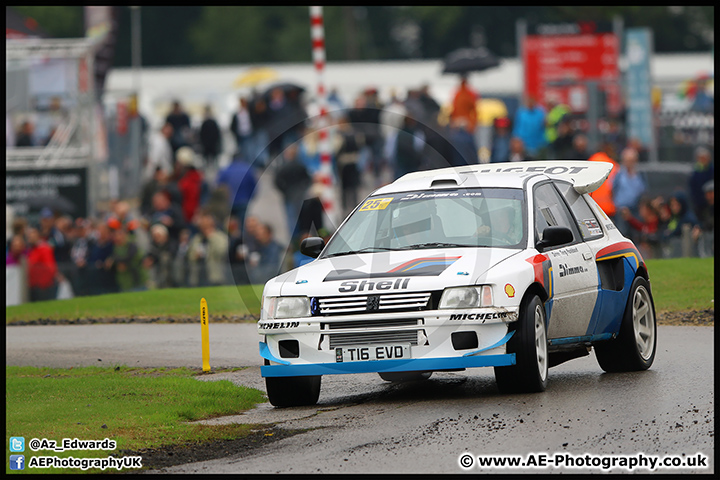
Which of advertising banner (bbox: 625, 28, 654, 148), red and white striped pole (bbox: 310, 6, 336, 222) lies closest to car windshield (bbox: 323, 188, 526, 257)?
red and white striped pole (bbox: 310, 6, 336, 222)

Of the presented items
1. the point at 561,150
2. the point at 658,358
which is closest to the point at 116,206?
the point at 561,150

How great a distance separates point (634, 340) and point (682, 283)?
6416 millimetres

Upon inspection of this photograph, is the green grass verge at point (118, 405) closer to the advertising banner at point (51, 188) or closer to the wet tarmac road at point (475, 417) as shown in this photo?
the wet tarmac road at point (475, 417)

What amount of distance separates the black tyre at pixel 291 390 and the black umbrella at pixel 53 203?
1509cm

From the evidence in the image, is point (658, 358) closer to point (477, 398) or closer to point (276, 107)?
point (477, 398)

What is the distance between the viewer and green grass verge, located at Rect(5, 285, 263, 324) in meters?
18.2

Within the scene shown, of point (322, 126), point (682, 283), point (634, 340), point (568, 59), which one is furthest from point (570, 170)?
point (568, 59)

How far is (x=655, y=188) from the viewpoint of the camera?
907 inches

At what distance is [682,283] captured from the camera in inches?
672

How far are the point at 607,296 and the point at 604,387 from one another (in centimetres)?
103

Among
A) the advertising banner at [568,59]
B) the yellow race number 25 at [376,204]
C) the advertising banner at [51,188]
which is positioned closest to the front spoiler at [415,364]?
the yellow race number 25 at [376,204]

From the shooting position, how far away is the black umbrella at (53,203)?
79.0ft

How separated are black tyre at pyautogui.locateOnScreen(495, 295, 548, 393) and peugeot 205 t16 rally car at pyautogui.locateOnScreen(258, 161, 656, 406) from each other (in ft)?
0.04

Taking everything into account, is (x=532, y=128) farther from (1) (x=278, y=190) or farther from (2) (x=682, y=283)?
(2) (x=682, y=283)
